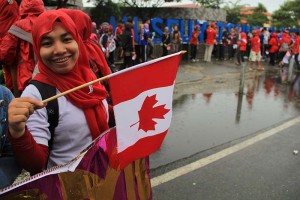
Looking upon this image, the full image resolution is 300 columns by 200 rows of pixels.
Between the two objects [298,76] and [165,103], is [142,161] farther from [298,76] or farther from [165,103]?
[298,76]

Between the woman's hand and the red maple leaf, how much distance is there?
1.60ft

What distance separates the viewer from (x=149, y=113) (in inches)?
67.8

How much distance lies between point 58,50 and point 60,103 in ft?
0.85

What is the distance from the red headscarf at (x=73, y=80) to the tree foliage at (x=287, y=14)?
189 ft

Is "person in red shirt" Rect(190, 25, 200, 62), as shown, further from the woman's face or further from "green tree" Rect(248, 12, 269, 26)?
"green tree" Rect(248, 12, 269, 26)

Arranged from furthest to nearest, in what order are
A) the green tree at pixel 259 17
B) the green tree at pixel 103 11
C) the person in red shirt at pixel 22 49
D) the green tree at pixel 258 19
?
the green tree at pixel 258 19 → the green tree at pixel 259 17 → the green tree at pixel 103 11 → the person in red shirt at pixel 22 49

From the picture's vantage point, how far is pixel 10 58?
3631mm

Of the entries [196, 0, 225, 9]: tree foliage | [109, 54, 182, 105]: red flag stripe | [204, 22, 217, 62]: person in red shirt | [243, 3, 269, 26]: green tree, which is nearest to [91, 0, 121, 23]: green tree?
[204, 22, 217, 62]: person in red shirt

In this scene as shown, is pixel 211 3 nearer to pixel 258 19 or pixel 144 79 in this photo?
pixel 258 19

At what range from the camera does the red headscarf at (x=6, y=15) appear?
3904mm

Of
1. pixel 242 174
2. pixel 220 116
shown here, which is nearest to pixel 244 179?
pixel 242 174

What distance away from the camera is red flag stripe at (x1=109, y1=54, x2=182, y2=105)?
1542 mm

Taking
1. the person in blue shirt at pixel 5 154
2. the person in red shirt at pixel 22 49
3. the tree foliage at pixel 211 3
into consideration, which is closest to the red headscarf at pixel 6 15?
the person in red shirt at pixel 22 49

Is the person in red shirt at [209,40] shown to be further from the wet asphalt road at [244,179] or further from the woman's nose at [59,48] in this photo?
the woman's nose at [59,48]
